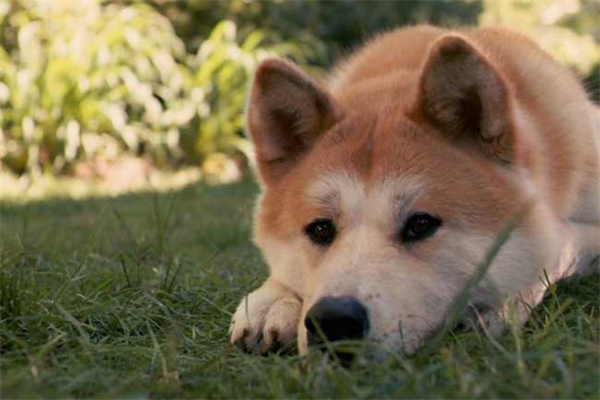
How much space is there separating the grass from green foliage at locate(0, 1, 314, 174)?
13.4 feet

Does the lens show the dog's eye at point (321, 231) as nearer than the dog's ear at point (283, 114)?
Yes

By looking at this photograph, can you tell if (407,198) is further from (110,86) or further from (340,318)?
(110,86)

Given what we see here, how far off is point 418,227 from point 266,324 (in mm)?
471

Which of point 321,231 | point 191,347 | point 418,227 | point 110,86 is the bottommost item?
point 110,86

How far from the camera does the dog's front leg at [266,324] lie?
260 centimetres

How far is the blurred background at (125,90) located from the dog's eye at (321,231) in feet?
14.6

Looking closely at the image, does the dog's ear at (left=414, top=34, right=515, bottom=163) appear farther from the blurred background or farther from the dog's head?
the blurred background

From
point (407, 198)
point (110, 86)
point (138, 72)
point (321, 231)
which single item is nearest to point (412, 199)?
point (407, 198)

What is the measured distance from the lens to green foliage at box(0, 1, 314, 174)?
793 centimetres

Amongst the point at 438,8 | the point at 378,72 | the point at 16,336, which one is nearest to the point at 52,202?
the point at 378,72

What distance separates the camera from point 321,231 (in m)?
2.72

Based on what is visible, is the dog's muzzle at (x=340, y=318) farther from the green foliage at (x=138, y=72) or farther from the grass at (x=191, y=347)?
the green foliage at (x=138, y=72)

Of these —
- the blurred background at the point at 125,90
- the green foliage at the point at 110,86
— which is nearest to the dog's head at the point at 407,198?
the blurred background at the point at 125,90

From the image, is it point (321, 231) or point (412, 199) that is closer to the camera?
point (412, 199)
